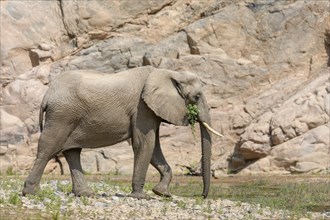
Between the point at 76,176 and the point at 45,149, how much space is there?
1.04m

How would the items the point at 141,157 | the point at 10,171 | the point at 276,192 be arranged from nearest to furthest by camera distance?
the point at 141,157 < the point at 276,192 < the point at 10,171

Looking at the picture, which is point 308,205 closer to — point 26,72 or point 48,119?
point 48,119

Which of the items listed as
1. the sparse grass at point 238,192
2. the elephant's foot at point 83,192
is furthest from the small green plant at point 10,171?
the elephant's foot at point 83,192

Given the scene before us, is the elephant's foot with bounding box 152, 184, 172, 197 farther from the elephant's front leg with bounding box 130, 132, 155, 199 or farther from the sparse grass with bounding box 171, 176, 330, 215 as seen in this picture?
the sparse grass with bounding box 171, 176, 330, 215

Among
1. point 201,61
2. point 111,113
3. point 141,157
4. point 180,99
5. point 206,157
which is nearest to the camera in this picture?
point 111,113

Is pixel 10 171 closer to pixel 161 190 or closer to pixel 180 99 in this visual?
pixel 161 190

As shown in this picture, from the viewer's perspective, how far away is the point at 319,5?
3591cm

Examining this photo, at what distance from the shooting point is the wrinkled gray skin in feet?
59.3

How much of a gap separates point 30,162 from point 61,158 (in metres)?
1.27

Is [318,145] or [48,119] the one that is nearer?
[48,119]

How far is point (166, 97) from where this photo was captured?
1841 centimetres

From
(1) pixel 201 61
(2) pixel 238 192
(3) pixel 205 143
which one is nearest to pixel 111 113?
(3) pixel 205 143

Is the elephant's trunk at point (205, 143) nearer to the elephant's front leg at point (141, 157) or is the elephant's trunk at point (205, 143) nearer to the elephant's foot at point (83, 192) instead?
the elephant's front leg at point (141, 157)

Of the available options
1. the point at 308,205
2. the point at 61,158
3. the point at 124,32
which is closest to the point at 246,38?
the point at 124,32
